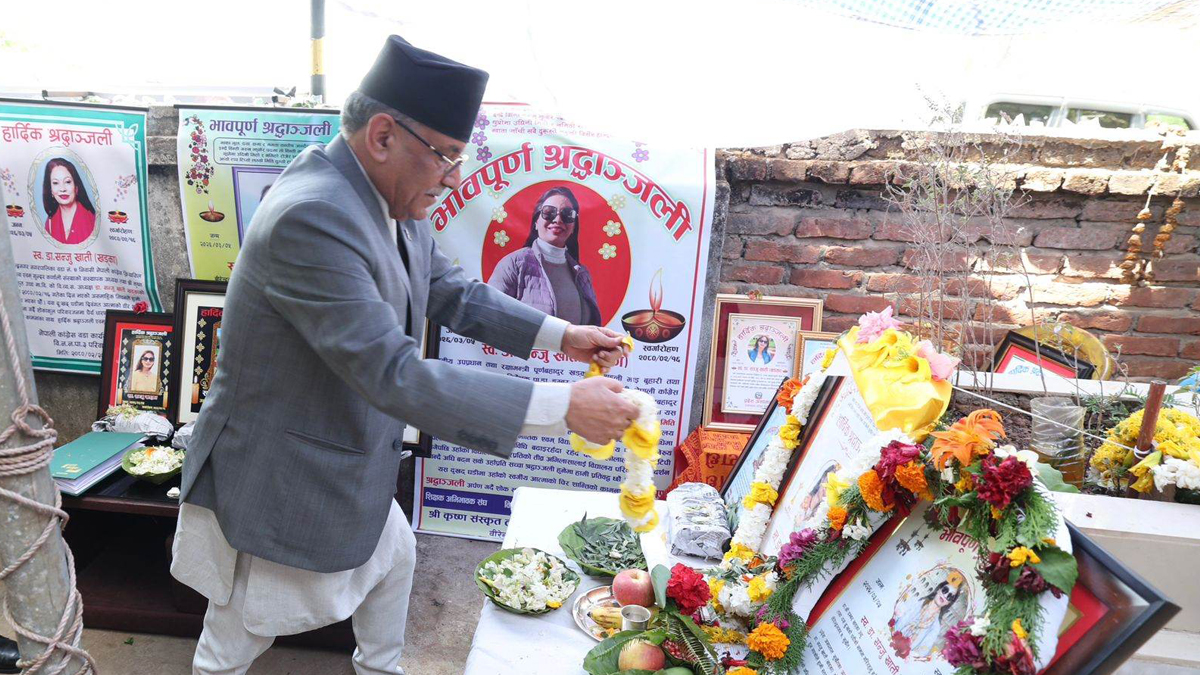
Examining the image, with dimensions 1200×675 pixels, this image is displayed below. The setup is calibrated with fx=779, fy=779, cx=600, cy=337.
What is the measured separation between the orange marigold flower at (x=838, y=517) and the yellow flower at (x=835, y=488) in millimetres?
21

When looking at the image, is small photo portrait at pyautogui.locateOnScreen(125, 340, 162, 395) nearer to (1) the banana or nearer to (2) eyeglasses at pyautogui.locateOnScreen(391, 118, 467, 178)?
(2) eyeglasses at pyautogui.locateOnScreen(391, 118, 467, 178)

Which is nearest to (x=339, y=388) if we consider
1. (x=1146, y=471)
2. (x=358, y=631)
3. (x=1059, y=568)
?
(x=358, y=631)

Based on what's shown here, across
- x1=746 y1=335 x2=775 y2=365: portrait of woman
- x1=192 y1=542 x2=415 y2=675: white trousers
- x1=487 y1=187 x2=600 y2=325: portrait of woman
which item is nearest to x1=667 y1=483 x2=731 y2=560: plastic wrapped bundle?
x1=192 y1=542 x2=415 y2=675: white trousers

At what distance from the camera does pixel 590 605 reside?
207 cm

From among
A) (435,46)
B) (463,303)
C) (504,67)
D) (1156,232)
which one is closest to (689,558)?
(463,303)

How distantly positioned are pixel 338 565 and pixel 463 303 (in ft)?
2.72

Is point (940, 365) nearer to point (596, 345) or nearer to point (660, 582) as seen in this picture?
point (660, 582)

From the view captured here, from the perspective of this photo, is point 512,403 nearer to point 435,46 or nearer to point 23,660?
point 23,660

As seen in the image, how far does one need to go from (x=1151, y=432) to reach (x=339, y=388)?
2.04 m

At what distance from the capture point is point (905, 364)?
6.06 feet

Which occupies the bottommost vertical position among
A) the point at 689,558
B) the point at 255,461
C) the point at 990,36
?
the point at 689,558

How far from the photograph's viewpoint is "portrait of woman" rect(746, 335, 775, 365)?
370 centimetres

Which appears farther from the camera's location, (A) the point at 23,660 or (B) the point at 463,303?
(B) the point at 463,303

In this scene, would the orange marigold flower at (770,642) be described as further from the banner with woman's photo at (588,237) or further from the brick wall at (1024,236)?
the brick wall at (1024,236)
